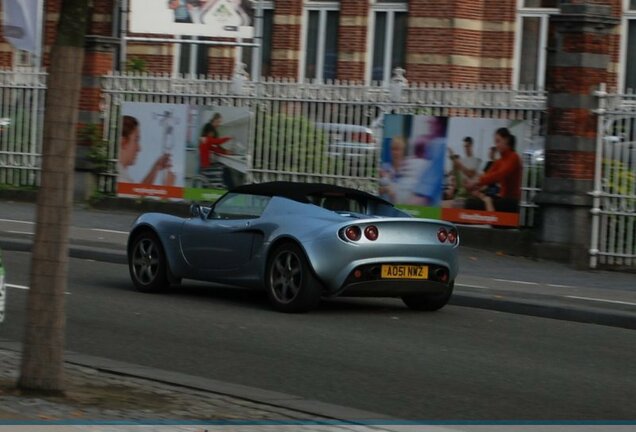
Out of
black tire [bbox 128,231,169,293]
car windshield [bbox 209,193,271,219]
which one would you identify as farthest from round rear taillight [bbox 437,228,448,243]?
black tire [bbox 128,231,169,293]

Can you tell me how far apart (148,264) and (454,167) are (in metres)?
7.14

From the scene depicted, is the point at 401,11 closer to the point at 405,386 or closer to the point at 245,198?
the point at 245,198

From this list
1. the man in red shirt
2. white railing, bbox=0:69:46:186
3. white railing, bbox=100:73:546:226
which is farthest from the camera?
white railing, bbox=0:69:46:186

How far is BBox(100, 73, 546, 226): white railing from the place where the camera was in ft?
65.3

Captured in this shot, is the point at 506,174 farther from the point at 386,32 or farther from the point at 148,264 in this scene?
the point at 386,32

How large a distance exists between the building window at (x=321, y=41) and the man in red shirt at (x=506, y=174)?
9.27 meters

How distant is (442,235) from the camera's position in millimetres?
13250

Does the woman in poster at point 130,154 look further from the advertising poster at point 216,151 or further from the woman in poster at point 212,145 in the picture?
the woman in poster at point 212,145

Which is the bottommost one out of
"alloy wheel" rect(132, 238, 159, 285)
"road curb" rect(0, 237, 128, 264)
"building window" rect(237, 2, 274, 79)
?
"road curb" rect(0, 237, 128, 264)

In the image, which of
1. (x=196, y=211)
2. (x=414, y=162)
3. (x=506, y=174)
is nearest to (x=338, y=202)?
(x=196, y=211)

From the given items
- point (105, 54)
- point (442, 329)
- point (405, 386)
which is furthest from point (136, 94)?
point (405, 386)

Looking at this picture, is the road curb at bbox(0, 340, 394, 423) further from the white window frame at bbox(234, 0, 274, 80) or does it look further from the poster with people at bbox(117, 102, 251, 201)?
the white window frame at bbox(234, 0, 274, 80)

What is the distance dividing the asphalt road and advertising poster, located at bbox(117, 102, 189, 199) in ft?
27.9

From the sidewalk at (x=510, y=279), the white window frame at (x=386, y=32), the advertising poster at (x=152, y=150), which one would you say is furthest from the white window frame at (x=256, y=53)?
the sidewalk at (x=510, y=279)
